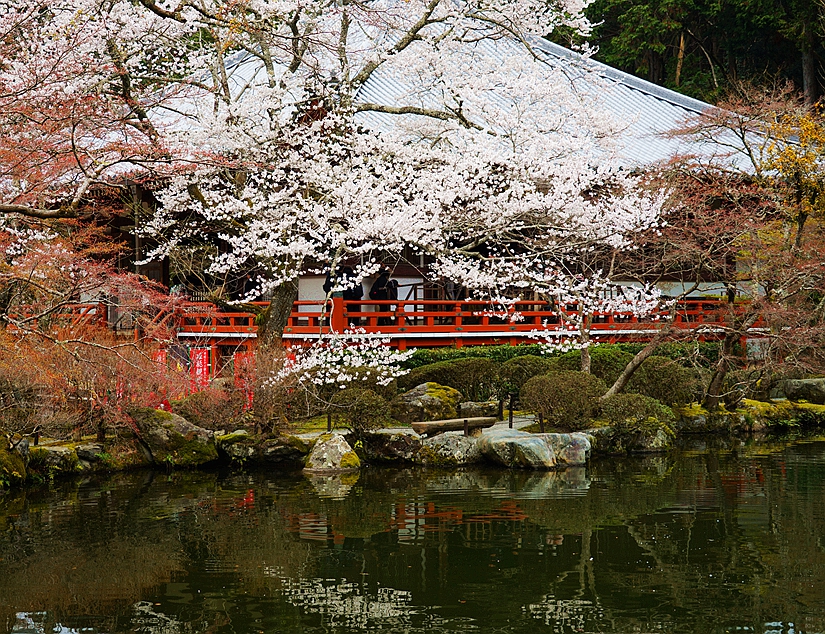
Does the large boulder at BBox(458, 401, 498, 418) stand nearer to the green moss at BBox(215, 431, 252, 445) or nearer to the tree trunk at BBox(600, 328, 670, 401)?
the tree trunk at BBox(600, 328, 670, 401)

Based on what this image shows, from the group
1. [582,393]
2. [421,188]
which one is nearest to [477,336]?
[582,393]

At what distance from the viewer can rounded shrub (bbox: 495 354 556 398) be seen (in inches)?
688

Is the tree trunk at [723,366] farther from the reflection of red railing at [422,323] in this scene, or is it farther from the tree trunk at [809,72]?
the tree trunk at [809,72]

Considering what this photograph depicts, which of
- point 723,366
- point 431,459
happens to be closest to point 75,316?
point 431,459

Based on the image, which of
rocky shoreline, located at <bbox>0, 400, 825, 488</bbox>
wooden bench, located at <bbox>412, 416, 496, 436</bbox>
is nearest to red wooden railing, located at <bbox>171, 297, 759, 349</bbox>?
wooden bench, located at <bbox>412, 416, 496, 436</bbox>

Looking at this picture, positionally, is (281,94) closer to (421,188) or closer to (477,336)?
(421,188)

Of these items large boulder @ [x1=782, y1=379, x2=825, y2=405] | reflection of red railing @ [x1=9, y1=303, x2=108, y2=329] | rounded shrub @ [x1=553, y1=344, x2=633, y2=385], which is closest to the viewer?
reflection of red railing @ [x1=9, y1=303, x2=108, y2=329]

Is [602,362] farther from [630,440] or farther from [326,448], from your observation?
[326,448]

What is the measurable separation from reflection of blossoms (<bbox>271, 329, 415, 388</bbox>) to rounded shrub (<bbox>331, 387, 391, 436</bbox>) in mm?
237

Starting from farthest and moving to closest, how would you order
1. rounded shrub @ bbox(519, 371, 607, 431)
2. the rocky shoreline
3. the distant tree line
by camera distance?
the distant tree line → rounded shrub @ bbox(519, 371, 607, 431) → the rocky shoreline

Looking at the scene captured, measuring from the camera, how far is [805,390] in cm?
1983

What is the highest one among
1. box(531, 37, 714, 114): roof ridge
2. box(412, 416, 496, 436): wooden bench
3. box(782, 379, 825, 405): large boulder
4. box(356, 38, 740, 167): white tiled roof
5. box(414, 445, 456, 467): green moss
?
box(531, 37, 714, 114): roof ridge

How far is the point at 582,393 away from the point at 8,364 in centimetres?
893

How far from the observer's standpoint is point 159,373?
1363cm
